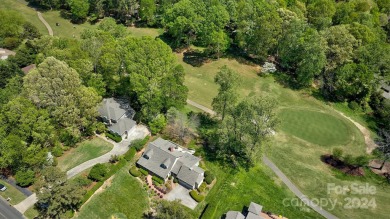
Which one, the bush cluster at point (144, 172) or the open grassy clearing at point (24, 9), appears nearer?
the bush cluster at point (144, 172)

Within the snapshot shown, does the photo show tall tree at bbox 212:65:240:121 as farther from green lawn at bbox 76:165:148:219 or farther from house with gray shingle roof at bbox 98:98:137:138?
green lawn at bbox 76:165:148:219

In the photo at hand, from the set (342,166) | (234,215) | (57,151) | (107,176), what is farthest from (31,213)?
(342,166)

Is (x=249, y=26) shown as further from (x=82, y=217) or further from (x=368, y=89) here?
(x=82, y=217)

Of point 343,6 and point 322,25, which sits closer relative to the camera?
point 322,25

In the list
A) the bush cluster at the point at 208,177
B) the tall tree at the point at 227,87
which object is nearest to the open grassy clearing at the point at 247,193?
the bush cluster at the point at 208,177

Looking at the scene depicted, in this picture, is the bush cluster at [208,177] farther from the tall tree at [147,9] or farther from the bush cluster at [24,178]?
the tall tree at [147,9]

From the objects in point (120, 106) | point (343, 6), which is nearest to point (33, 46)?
point (120, 106)

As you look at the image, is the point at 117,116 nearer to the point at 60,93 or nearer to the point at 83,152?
the point at 83,152
